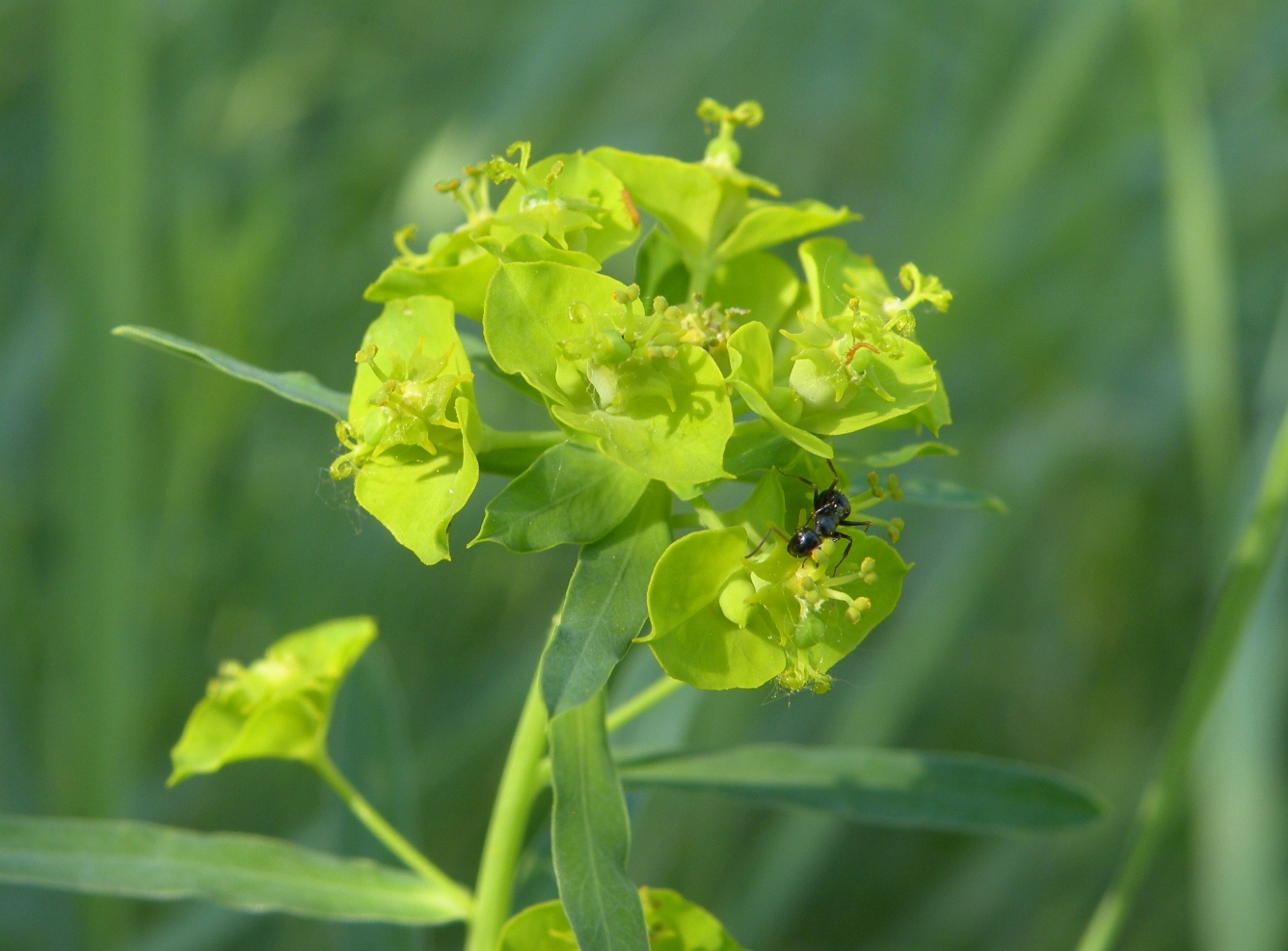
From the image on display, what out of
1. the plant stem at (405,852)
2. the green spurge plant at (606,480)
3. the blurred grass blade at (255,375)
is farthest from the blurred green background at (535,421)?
the blurred grass blade at (255,375)

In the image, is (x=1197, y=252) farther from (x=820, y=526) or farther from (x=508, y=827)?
(x=508, y=827)

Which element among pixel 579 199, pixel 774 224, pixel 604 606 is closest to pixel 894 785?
pixel 604 606

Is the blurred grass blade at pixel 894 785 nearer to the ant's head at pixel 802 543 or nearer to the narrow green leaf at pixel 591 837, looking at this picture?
the narrow green leaf at pixel 591 837

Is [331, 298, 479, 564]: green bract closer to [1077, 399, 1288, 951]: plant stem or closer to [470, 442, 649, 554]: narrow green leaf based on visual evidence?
[470, 442, 649, 554]: narrow green leaf

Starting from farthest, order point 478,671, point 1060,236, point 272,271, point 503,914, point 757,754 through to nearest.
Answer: point 1060,236
point 478,671
point 272,271
point 757,754
point 503,914

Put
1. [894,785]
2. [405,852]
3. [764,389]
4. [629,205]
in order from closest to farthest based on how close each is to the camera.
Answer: [764,389] < [629,205] < [405,852] < [894,785]

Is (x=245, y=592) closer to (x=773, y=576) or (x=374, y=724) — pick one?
(x=374, y=724)

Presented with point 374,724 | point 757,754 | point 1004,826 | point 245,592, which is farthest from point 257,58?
point 1004,826
